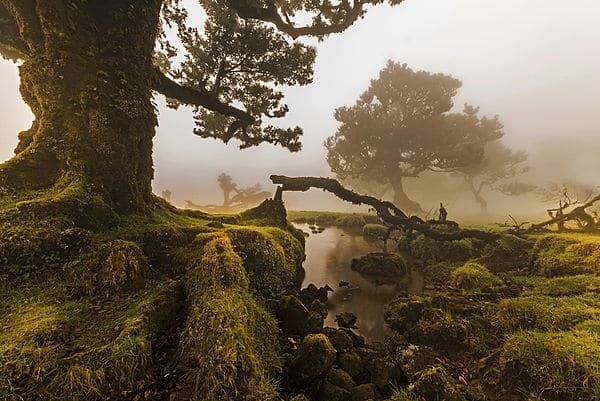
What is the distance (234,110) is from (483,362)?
1537cm

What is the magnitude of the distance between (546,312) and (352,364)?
535 centimetres

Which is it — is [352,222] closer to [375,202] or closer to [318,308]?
[375,202]

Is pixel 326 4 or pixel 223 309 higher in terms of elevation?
pixel 326 4

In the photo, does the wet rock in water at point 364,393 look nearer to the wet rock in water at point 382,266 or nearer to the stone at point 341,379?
the stone at point 341,379

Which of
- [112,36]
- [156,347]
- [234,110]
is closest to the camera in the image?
[156,347]

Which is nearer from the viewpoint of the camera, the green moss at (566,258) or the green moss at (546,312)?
the green moss at (546,312)

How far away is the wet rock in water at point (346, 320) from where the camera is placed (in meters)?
7.70

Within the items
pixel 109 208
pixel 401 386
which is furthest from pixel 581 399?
pixel 109 208

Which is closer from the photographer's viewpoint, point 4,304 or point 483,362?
point 4,304

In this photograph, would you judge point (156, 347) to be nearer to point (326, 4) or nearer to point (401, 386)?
point (401, 386)

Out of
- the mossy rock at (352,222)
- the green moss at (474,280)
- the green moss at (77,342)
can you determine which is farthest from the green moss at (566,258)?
the mossy rock at (352,222)

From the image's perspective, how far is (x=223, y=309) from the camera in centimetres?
489

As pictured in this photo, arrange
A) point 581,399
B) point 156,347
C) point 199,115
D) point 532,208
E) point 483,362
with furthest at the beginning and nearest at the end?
point 532,208
point 199,115
point 483,362
point 156,347
point 581,399

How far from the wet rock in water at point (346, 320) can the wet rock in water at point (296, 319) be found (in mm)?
1503
